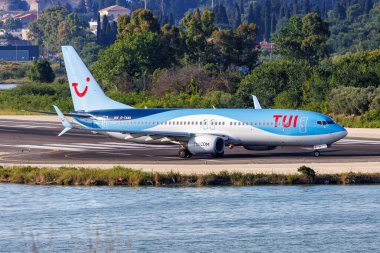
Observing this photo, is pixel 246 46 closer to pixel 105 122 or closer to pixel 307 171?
pixel 105 122

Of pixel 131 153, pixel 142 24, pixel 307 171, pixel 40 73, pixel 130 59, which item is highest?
pixel 142 24

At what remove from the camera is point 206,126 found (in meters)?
73.4

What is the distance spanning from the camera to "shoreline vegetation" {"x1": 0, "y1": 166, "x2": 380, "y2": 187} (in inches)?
2404

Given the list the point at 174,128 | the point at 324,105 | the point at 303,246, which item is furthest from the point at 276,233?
the point at 324,105

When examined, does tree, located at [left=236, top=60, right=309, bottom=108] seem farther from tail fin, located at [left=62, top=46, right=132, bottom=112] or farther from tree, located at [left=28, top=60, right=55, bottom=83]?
tree, located at [left=28, top=60, right=55, bottom=83]

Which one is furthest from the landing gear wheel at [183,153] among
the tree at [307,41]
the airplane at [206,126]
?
the tree at [307,41]

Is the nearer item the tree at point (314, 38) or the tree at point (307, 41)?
the tree at point (314, 38)

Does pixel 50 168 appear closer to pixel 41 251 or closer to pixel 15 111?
pixel 41 251

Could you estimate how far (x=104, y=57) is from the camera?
470ft

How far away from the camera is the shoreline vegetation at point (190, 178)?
200 ft

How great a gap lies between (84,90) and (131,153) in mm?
6048

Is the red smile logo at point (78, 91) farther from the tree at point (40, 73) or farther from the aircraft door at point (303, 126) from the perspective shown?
the tree at point (40, 73)

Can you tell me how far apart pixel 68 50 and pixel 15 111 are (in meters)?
52.1

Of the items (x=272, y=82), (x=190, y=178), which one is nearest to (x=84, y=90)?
(x=190, y=178)
